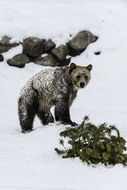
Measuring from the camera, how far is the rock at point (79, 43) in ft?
56.3

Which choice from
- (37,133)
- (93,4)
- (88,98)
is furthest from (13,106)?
(93,4)

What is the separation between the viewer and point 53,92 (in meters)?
8.72

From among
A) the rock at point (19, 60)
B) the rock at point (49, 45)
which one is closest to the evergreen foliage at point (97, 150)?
the rock at point (19, 60)

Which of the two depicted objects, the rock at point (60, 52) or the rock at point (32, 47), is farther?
the rock at point (60, 52)

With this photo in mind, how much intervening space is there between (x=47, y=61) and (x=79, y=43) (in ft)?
5.24

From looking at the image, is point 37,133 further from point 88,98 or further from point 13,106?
point 88,98


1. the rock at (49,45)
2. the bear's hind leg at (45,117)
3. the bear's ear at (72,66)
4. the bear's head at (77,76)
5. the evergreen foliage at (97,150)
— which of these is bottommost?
the bear's hind leg at (45,117)

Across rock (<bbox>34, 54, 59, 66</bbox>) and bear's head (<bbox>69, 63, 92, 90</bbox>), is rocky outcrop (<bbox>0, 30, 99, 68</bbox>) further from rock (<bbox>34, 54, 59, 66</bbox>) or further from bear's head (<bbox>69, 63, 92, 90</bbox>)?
bear's head (<bbox>69, 63, 92, 90</bbox>)

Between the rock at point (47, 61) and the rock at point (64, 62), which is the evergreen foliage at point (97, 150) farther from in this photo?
the rock at point (64, 62)

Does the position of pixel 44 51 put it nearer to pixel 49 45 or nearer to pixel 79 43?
pixel 49 45

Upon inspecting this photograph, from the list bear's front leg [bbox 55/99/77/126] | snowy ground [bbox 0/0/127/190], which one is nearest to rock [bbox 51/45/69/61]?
snowy ground [bbox 0/0/127/190]

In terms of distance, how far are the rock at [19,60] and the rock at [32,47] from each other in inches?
8.7

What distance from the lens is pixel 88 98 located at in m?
14.6

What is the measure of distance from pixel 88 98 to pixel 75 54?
3223 mm
